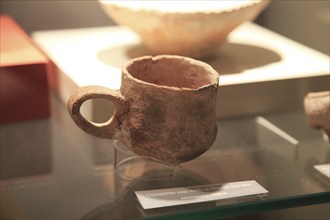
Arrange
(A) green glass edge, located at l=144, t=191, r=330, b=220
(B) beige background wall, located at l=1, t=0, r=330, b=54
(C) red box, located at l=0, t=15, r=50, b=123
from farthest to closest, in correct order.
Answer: (B) beige background wall, located at l=1, t=0, r=330, b=54
(C) red box, located at l=0, t=15, r=50, b=123
(A) green glass edge, located at l=144, t=191, r=330, b=220

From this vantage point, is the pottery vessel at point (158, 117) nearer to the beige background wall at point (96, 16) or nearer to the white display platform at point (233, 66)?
the white display platform at point (233, 66)

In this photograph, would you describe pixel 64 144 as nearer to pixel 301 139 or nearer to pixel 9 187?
pixel 9 187

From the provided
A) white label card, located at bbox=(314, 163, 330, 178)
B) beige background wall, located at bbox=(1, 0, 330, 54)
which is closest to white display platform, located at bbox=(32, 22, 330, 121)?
beige background wall, located at bbox=(1, 0, 330, 54)

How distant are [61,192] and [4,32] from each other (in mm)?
321

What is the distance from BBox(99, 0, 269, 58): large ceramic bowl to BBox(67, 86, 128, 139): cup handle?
0.19 metres

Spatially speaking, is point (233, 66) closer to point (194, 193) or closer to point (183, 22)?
point (183, 22)

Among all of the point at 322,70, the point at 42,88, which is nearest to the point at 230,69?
the point at 322,70

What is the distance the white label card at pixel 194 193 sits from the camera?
0.56m

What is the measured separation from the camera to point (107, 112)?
0.69 metres

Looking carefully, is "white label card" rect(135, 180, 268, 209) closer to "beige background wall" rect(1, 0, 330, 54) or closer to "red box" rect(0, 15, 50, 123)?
"red box" rect(0, 15, 50, 123)

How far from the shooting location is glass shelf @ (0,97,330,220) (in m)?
0.56

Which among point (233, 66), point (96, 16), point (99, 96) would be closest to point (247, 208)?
point (99, 96)

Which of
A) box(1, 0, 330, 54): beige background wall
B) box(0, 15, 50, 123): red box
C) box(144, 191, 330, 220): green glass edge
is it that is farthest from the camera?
box(1, 0, 330, 54): beige background wall

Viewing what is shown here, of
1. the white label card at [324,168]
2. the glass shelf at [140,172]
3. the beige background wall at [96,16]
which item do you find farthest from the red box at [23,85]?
the white label card at [324,168]
